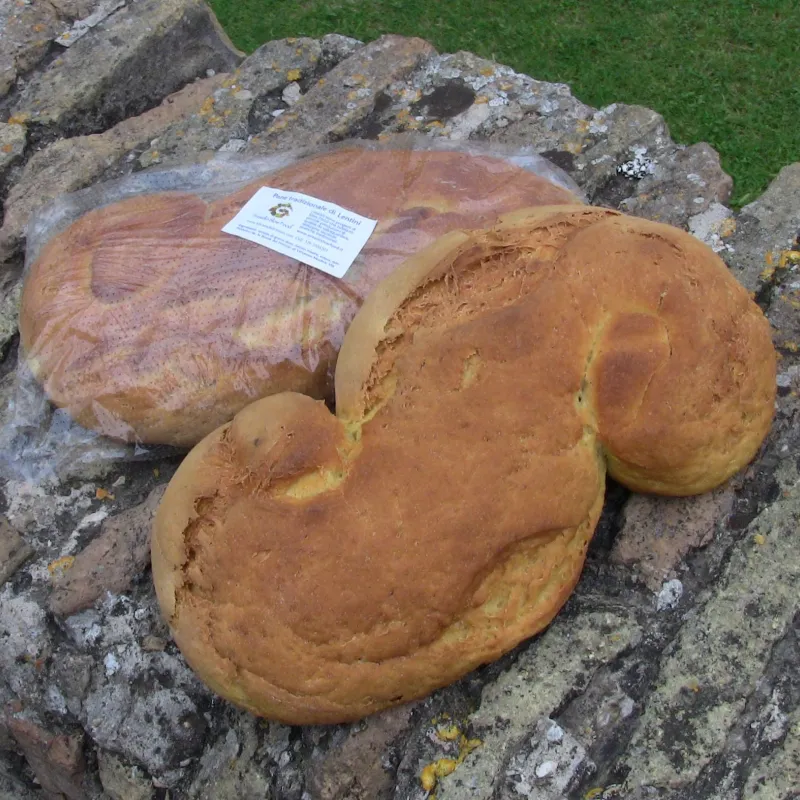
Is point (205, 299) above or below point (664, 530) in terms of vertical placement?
above

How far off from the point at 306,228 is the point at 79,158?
102 centimetres

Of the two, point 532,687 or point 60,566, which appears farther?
point 60,566

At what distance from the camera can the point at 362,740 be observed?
180 centimetres

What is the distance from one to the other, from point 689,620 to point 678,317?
23.6 inches

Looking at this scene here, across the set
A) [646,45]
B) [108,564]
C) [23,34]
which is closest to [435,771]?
[108,564]

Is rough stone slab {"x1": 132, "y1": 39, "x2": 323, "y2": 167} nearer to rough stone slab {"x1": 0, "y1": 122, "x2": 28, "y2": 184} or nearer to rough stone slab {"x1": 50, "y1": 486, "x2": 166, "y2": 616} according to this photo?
rough stone slab {"x1": 0, "y1": 122, "x2": 28, "y2": 184}

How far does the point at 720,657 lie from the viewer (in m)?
1.76

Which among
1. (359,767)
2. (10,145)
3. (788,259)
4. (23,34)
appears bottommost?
(359,767)

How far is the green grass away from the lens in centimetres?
441

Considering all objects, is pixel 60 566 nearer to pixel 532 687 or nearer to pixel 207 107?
pixel 532 687

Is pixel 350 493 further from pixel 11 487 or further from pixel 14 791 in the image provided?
pixel 14 791

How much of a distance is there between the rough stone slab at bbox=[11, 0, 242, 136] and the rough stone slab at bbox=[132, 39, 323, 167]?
9.2 inches

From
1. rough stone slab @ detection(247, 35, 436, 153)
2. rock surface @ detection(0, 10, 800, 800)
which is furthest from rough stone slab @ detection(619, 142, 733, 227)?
rough stone slab @ detection(247, 35, 436, 153)

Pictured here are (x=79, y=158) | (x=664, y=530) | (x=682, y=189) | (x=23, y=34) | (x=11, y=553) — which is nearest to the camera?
(x=664, y=530)
